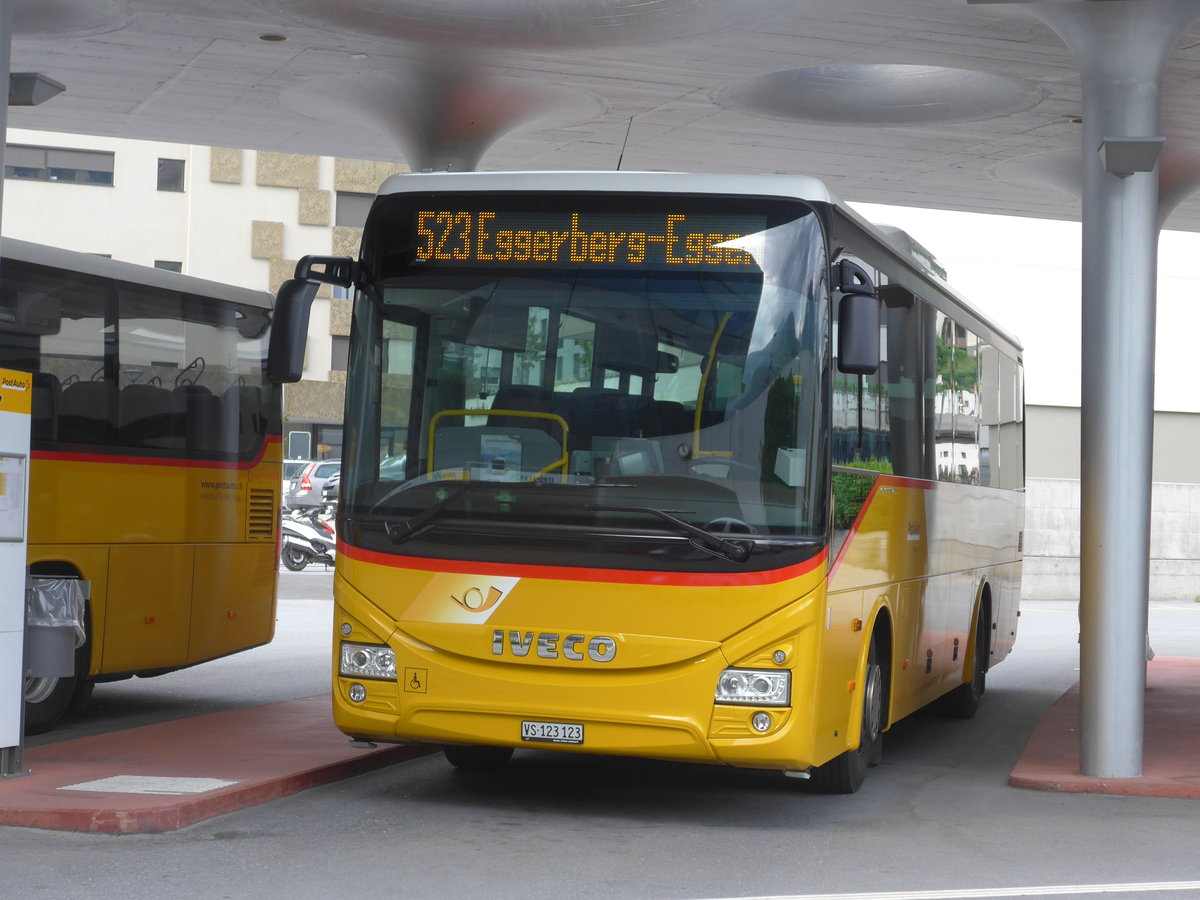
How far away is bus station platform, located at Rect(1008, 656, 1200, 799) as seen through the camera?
10.0 metres

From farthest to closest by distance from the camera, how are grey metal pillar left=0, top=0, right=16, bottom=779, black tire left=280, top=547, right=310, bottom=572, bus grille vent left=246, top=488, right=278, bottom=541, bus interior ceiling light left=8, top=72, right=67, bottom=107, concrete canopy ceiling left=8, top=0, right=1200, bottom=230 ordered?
black tire left=280, top=547, right=310, bottom=572
bus grille vent left=246, top=488, right=278, bottom=541
concrete canopy ceiling left=8, top=0, right=1200, bottom=230
bus interior ceiling light left=8, top=72, right=67, bottom=107
grey metal pillar left=0, top=0, right=16, bottom=779

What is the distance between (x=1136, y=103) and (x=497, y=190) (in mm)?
4257

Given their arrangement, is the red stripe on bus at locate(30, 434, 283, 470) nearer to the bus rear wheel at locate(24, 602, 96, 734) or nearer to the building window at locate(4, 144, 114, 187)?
the bus rear wheel at locate(24, 602, 96, 734)

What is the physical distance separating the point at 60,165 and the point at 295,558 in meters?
24.0

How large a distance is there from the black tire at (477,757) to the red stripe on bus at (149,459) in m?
3.69

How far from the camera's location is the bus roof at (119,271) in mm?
11609

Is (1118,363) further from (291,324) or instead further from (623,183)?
(291,324)

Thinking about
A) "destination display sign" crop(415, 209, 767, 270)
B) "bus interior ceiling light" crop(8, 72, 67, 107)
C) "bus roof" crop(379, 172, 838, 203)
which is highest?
"bus interior ceiling light" crop(8, 72, 67, 107)

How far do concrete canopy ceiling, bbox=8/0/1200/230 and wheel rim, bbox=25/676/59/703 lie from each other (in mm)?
5118

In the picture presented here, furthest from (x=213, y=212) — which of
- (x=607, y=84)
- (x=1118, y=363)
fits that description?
(x=1118, y=363)

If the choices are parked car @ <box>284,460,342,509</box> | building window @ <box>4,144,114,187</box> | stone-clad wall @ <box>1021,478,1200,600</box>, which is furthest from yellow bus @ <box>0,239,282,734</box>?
→ building window @ <box>4,144,114,187</box>

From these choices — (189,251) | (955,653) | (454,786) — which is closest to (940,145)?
(955,653)

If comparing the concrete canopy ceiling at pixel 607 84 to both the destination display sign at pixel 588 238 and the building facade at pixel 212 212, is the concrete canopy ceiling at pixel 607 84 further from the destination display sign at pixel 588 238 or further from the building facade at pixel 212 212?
the building facade at pixel 212 212

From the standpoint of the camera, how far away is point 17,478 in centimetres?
912
